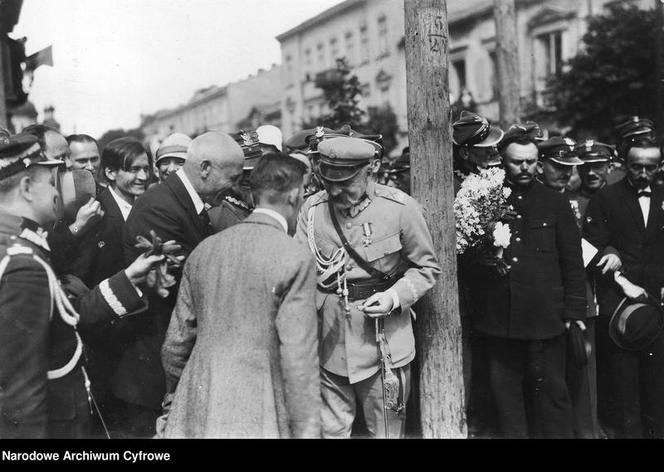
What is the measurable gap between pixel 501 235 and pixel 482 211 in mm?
229

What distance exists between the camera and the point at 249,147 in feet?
16.5

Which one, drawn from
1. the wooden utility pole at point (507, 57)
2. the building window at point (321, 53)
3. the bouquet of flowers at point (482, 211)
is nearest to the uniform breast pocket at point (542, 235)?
the bouquet of flowers at point (482, 211)

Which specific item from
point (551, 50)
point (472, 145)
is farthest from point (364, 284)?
point (551, 50)

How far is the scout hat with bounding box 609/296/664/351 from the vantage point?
495 centimetres

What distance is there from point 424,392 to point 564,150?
7.43 ft

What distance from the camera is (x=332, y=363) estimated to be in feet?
12.9

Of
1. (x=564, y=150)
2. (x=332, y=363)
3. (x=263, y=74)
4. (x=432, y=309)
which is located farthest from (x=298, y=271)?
(x=263, y=74)

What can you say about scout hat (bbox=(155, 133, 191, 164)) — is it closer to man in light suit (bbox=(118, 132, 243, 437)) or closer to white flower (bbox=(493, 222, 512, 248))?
man in light suit (bbox=(118, 132, 243, 437))

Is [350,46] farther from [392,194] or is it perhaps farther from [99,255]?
[99,255]

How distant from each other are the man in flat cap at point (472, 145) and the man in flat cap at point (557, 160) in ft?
1.91

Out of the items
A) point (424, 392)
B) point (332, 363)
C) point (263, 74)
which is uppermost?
point (263, 74)

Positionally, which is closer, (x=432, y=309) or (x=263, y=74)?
(x=432, y=309)

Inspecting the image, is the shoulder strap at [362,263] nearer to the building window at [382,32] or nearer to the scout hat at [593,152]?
the scout hat at [593,152]
